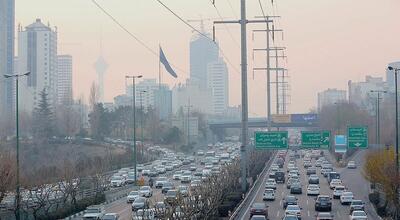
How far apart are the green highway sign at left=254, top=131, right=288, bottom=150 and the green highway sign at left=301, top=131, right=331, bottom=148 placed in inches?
68.7

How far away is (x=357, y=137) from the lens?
149 ft

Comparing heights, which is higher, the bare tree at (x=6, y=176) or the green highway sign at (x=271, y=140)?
the green highway sign at (x=271, y=140)

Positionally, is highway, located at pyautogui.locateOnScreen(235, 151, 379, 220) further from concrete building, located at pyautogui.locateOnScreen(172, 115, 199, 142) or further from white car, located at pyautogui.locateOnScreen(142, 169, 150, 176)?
concrete building, located at pyautogui.locateOnScreen(172, 115, 199, 142)

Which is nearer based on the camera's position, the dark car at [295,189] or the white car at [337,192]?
the white car at [337,192]

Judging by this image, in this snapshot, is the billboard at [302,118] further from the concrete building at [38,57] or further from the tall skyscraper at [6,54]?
the concrete building at [38,57]

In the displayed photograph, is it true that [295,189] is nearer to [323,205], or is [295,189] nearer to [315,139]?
[315,139]

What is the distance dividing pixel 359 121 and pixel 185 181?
4129 cm

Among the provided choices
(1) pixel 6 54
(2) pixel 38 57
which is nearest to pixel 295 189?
(1) pixel 6 54

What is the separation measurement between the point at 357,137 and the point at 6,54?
9663 cm

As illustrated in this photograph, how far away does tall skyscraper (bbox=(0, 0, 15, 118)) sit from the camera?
12512cm

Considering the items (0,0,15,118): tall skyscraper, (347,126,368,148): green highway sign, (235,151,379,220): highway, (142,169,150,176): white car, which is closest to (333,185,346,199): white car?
(235,151,379,220): highway

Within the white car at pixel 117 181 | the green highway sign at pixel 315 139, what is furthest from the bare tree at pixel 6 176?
the white car at pixel 117 181

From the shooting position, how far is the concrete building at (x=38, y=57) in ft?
517

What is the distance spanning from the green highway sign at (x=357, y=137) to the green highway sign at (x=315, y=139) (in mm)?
1468
